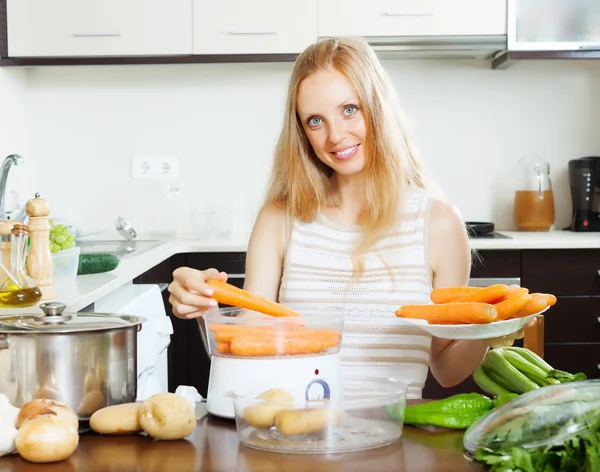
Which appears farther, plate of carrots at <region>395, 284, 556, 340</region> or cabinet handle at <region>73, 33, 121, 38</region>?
cabinet handle at <region>73, 33, 121, 38</region>

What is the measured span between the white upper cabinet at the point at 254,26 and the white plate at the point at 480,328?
7.73ft

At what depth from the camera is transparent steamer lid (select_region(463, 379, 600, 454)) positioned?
94 centimetres

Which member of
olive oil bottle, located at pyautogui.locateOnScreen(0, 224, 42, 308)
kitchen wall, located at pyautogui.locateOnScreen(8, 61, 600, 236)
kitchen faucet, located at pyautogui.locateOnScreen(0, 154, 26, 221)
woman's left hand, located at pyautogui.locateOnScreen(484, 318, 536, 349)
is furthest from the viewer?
kitchen wall, located at pyautogui.locateOnScreen(8, 61, 600, 236)

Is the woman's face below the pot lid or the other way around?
the other way around

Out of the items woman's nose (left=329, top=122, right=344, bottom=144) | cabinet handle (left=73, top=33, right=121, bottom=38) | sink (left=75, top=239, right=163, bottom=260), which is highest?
cabinet handle (left=73, top=33, right=121, bottom=38)

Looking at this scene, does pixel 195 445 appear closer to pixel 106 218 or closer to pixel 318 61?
pixel 318 61

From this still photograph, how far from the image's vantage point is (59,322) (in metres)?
1.14

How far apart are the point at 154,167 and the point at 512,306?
2.80m

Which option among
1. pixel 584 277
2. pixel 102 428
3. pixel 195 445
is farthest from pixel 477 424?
pixel 584 277

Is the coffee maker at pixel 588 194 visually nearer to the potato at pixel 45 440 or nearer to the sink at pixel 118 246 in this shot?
the sink at pixel 118 246

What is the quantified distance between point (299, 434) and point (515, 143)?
2935 mm

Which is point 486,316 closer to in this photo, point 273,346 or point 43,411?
point 273,346

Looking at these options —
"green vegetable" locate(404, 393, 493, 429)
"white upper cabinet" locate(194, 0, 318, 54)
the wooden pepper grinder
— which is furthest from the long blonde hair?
"white upper cabinet" locate(194, 0, 318, 54)

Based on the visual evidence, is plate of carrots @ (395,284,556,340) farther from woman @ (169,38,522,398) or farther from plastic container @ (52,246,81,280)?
plastic container @ (52,246,81,280)
